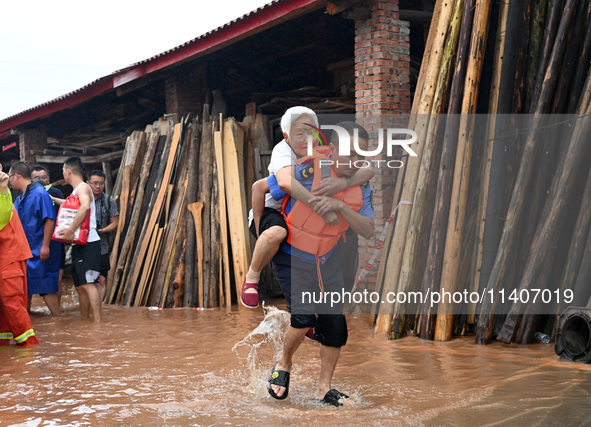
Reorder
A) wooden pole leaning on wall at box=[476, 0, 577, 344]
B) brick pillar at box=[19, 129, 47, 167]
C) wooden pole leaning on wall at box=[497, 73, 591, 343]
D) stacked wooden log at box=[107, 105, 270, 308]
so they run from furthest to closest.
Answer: brick pillar at box=[19, 129, 47, 167]
stacked wooden log at box=[107, 105, 270, 308]
wooden pole leaning on wall at box=[476, 0, 577, 344]
wooden pole leaning on wall at box=[497, 73, 591, 343]

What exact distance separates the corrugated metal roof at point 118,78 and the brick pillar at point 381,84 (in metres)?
0.74

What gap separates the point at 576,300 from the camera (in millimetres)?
5273

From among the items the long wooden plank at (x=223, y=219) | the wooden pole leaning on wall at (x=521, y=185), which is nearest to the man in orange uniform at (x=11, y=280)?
the long wooden plank at (x=223, y=219)

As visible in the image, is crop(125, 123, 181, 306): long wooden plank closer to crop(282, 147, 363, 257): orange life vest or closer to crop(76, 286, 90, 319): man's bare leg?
crop(76, 286, 90, 319): man's bare leg

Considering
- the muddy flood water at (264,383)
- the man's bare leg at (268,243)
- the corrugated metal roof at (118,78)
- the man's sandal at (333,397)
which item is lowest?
the muddy flood water at (264,383)

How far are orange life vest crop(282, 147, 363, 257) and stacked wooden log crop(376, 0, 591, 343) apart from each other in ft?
7.06

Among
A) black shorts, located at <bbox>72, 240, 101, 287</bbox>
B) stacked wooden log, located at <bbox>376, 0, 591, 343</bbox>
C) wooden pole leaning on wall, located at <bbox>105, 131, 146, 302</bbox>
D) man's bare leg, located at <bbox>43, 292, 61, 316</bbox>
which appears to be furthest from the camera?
wooden pole leaning on wall, located at <bbox>105, 131, 146, 302</bbox>

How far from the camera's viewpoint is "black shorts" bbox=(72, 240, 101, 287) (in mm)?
7617

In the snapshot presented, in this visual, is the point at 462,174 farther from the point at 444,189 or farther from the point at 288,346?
the point at 288,346

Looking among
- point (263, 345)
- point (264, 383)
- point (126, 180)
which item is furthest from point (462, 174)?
point (126, 180)

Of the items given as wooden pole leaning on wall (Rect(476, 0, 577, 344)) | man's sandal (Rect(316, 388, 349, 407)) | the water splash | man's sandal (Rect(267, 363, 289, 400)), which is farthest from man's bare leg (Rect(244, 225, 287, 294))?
wooden pole leaning on wall (Rect(476, 0, 577, 344))

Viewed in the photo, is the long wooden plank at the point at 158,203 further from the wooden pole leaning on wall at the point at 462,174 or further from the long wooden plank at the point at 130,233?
the wooden pole leaning on wall at the point at 462,174

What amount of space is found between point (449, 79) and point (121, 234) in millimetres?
5660

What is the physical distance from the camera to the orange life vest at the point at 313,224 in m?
4.17
